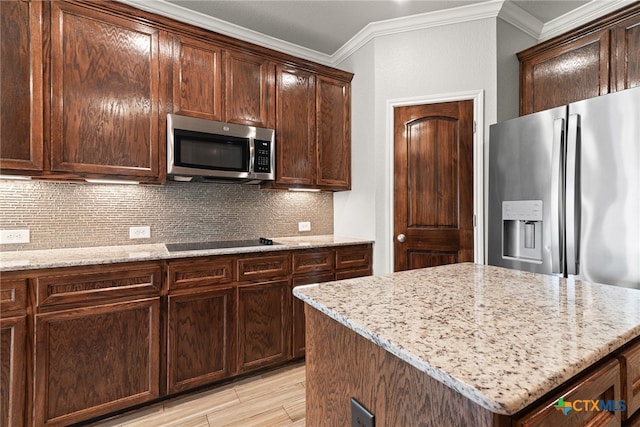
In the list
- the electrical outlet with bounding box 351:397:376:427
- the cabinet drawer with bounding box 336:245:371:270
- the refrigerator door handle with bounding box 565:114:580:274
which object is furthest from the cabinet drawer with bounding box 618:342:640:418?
the cabinet drawer with bounding box 336:245:371:270

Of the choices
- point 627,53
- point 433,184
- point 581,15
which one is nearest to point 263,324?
point 433,184

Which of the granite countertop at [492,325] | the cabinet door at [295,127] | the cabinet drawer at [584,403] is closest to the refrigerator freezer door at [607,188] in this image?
the granite countertop at [492,325]

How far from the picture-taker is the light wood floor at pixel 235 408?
73.9 inches

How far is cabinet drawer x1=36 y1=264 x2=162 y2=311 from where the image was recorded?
1.69m

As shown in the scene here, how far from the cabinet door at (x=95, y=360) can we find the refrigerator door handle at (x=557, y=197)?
243 cm

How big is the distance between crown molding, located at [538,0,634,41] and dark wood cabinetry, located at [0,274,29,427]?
4095 millimetres

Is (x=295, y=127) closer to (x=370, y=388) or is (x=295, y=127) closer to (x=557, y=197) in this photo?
(x=557, y=197)

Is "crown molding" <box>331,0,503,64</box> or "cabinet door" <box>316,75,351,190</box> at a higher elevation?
"crown molding" <box>331,0,503,64</box>

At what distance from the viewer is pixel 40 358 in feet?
5.47

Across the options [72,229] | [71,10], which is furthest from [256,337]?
[71,10]

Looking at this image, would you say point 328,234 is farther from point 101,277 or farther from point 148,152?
point 101,277

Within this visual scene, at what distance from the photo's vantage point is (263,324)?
2379mm

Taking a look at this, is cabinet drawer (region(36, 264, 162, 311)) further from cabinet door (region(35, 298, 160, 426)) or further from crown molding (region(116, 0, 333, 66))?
crown molding (region(116, 0, 333, 66))

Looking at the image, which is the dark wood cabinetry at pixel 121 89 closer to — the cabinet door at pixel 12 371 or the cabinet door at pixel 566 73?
the cabinet door at pixel 12 371
